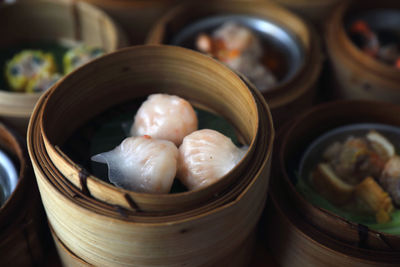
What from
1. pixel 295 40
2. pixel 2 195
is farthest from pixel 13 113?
pixel 295 40

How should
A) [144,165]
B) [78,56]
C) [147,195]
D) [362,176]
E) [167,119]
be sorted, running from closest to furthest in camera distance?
1. [147,195]
2. [144,165]
3. [167,119]
4. [362,176]
5. [78,56]

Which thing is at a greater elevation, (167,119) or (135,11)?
(167,119)

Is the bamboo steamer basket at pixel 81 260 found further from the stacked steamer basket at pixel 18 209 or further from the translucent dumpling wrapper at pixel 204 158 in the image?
the translucent dumpling wrapper at pixel 204 158

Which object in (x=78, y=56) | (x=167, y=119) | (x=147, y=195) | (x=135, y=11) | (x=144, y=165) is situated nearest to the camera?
(x=147, y=195)

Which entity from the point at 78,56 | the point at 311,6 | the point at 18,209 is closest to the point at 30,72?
the point at 78,56

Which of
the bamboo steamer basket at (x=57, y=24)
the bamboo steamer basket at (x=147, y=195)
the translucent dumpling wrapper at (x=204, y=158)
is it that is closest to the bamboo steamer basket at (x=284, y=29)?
the bamboo steamer basket at (x=57, y=24)

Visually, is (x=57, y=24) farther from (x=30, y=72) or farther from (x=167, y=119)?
(x=167, y=119)

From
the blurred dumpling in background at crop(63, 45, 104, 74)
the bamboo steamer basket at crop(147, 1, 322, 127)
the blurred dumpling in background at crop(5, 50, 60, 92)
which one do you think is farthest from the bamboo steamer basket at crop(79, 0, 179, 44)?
the blurred dumpling in background at crop(5, 50, 60, 92)
